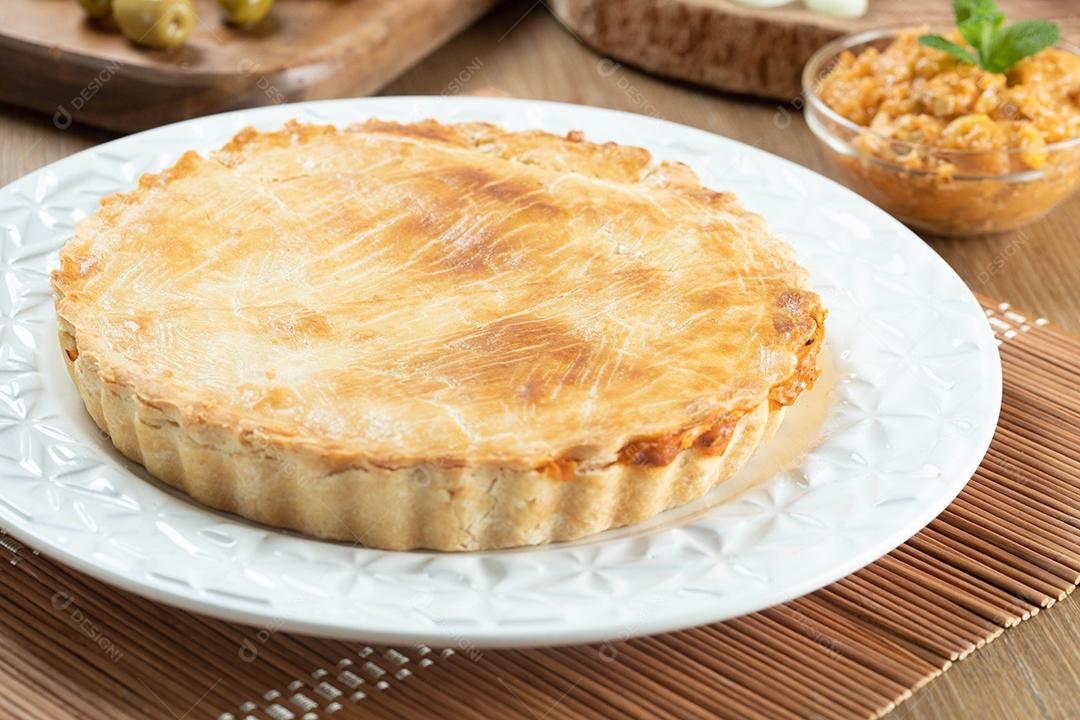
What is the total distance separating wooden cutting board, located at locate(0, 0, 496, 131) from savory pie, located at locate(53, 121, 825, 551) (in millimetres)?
1053

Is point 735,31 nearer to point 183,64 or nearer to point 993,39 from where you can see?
point 993,39

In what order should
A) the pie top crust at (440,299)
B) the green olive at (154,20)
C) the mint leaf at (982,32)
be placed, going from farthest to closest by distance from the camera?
the green olive at (154,20), the mint leaf at (982,32), the pie top crust at (440,299)

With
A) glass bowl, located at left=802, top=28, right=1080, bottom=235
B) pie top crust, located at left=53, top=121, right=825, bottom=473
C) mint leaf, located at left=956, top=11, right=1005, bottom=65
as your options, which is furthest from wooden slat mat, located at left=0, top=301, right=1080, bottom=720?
mint leaf, located at left=956, top=11, right=1005, bottom=65

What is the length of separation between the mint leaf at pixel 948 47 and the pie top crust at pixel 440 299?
1209mm

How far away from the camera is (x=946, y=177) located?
4.12m

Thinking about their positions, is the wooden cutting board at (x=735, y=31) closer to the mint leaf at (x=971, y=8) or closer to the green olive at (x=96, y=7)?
the mint leaf at (x=971, y=8)

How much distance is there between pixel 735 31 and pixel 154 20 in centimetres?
229

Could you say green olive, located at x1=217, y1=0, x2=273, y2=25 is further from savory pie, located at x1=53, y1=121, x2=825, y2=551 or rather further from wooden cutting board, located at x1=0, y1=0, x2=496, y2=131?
savory pie, located at x1=53, y1=121, x2=825, y2=551

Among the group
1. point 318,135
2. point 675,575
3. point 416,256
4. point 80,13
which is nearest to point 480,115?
point 318,135

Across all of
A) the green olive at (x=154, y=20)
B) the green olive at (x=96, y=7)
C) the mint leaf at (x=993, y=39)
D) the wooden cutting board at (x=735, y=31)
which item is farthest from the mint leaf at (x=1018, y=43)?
the green olive at (x=96, y=7)

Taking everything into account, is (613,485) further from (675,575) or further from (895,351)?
(895,351)

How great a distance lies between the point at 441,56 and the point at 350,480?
11.2 feet

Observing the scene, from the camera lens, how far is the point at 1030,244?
446cm

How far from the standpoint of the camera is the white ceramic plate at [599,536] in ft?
7.63
